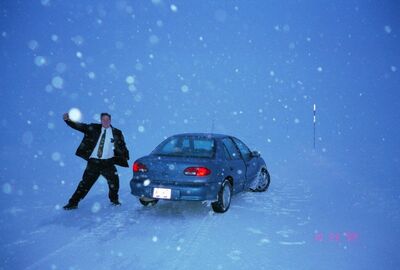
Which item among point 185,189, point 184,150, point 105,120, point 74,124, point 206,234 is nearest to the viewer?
point 206,234

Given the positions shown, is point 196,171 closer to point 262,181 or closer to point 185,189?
point 185,189

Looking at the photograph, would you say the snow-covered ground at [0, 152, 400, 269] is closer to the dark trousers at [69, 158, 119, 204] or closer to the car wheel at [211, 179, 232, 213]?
the car wheel at [211, 179, 232, 213]

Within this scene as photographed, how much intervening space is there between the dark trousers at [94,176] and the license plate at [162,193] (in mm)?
1217

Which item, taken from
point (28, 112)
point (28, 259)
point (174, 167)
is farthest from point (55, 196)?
point (28, 112)

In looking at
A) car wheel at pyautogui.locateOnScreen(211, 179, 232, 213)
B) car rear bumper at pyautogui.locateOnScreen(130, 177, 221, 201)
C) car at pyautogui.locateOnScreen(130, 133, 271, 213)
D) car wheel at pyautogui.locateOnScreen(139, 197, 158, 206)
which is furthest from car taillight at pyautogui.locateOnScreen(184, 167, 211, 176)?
car wheel at pyautogui.locateOnScreen(139, 197, 158, 206)

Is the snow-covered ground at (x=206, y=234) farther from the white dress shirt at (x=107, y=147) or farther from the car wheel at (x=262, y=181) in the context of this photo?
the white dress shirt at (x=107, y=147)

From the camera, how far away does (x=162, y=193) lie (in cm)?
623

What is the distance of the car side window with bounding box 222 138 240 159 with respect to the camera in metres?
7.59

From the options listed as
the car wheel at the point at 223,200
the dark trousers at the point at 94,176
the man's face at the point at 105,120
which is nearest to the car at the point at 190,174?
the car wheel at the point at 223,200

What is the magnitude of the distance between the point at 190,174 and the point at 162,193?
0.54 meters

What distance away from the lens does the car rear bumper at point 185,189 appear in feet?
20.2

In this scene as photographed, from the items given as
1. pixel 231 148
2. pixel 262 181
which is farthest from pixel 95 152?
pixel 262 181

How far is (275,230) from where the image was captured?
5664mm

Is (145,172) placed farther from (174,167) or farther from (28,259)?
(28,259)
